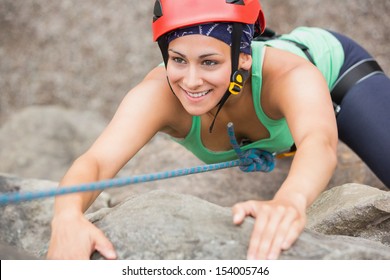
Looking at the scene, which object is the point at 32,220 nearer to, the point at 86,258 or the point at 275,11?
the point at 86,258

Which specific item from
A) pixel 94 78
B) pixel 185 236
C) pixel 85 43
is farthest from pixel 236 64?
pixel 85 43

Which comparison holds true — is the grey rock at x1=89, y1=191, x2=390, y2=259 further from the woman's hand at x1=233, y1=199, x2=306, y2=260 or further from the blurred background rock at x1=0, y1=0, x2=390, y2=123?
the blurred background rock at x1=0, y1=0, x2=390, y2=123

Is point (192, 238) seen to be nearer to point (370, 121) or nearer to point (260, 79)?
point (260, 79)

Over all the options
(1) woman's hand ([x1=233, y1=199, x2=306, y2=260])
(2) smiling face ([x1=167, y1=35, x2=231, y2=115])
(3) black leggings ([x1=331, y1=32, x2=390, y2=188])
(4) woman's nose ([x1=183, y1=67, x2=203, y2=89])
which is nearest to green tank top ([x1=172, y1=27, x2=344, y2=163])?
(3) black leggings ([x1=331, y1=32, x2=390, y2=188])

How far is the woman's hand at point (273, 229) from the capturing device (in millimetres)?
1796

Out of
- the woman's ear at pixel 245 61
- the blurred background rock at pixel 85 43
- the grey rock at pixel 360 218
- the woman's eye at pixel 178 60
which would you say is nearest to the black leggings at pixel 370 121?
the grey rock at pixel 360 218

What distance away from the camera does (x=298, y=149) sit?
227 centimetres

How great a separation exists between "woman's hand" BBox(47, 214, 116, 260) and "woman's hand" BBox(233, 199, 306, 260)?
45cm

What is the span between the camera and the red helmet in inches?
96.4

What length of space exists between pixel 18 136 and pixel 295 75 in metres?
3.91

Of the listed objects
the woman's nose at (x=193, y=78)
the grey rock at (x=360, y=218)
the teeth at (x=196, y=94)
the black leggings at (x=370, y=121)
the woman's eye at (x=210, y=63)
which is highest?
the woman's eye at (x=210, y=63)

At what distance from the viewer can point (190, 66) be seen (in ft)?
7.97

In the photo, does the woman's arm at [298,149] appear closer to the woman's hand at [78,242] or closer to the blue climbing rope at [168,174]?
the blue climbing rope at [168,174]
